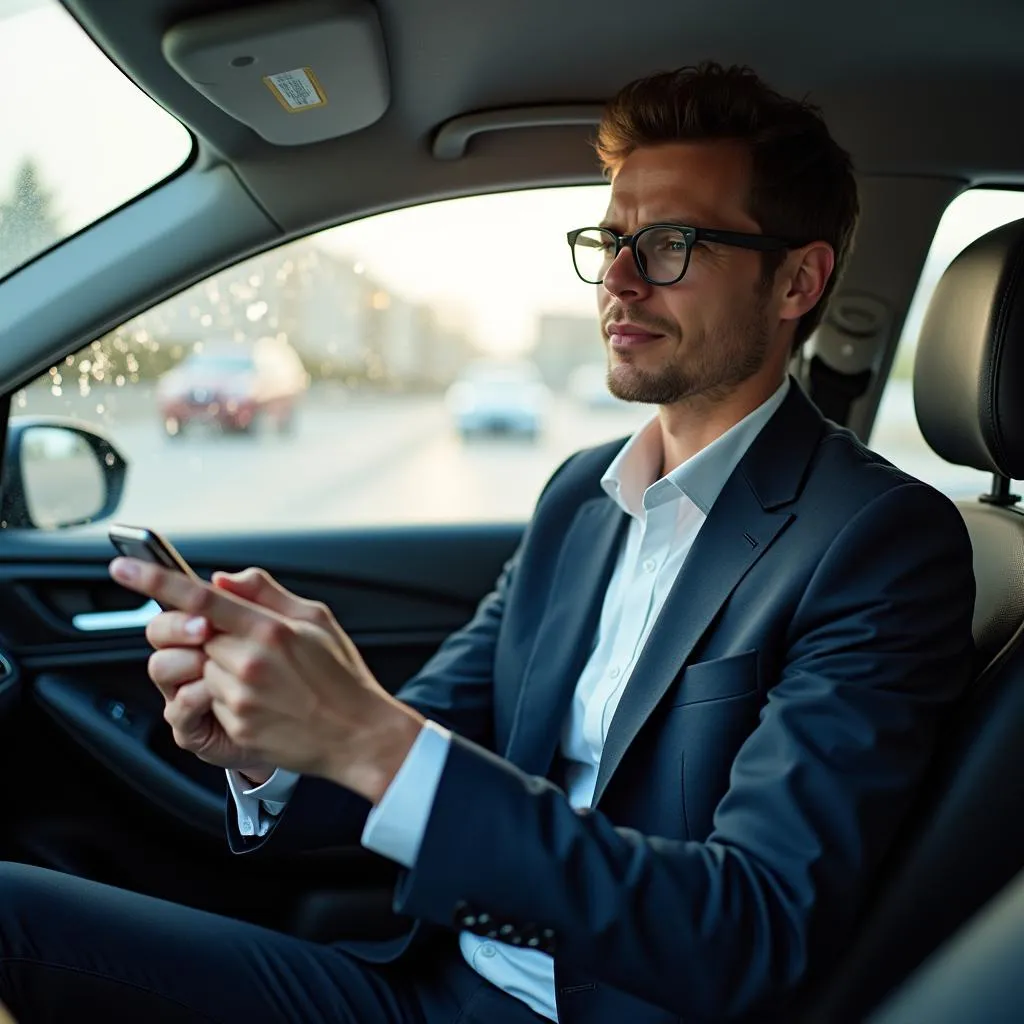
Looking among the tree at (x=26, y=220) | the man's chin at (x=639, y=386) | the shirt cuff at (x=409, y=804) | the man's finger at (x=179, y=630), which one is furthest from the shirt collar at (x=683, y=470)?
the tree at (x=26, y=220)

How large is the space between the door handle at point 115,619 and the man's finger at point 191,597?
1.53m

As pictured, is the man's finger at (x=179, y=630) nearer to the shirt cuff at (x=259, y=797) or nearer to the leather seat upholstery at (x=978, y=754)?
the shirt cuff at (x=259, y=797)

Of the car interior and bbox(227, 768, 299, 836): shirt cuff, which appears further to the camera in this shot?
bbox(227, 768, 299, 836): shirt cuff

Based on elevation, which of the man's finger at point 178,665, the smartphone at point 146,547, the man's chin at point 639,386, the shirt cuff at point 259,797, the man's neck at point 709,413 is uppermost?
the man's chin at point 639,386

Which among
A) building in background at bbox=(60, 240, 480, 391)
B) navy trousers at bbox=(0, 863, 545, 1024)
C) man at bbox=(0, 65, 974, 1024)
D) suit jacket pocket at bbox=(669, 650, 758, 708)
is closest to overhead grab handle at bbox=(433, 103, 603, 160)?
man at bbox=(0, 65, 974, 1024)

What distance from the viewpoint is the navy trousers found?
143 cm

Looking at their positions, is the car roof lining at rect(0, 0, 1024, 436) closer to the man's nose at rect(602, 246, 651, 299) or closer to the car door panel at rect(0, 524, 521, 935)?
the man's nose at rect(602, 246, 651, 299)

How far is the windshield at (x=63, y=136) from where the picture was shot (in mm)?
1687

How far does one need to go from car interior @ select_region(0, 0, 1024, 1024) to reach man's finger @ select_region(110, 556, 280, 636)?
80cm

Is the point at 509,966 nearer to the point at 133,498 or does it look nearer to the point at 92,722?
the point at 92,722

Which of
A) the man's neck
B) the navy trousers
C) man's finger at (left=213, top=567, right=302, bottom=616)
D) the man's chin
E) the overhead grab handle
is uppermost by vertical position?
the overhead grab handle

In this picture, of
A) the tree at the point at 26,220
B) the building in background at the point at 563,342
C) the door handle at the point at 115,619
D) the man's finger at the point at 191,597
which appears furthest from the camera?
the building in background at the point at 563,342

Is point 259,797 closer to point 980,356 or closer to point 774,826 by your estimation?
point 774,826

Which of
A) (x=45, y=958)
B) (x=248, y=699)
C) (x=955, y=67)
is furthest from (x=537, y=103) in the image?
(x=45, y=958)
